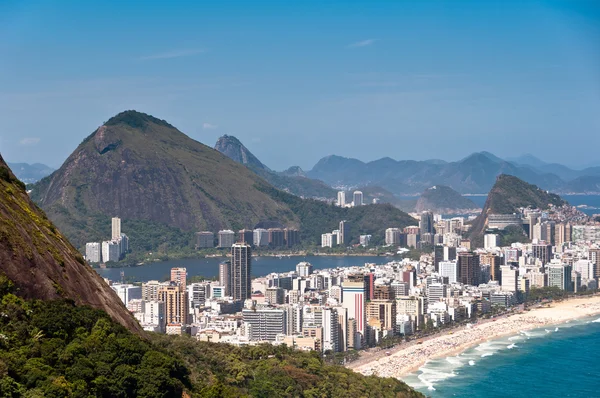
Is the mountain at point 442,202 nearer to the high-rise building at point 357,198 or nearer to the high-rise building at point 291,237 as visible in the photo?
the high-rise building at point 357,198

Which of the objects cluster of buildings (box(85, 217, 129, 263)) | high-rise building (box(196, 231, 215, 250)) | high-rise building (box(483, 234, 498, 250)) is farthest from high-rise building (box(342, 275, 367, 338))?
high-rise building (box(196, 231, 215, 250))

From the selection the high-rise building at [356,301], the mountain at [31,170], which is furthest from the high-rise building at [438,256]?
the mountain at [31,170]

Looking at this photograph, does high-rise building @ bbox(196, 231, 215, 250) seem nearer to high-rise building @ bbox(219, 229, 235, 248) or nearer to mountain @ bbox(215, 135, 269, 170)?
high-rise building @ bbox(219, 229, 235, 248)

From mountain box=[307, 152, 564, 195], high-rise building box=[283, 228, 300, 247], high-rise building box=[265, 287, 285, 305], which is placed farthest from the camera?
mountain box=[307, 152, 564, 195]

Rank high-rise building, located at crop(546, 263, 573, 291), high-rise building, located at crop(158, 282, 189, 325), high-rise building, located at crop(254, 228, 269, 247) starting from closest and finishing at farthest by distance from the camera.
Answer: high-rise building, located at crop(158, 282, 189, 325) < high-rise building, located at crop(546, 263, 573, 291) < high-rise building, located at crop(254, 228, 269, 247)

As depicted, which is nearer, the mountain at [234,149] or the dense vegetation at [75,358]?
the dense vegetation at [75,358]

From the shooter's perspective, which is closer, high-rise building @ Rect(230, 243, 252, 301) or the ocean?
the ocean

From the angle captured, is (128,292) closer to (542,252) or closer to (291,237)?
(542,252)

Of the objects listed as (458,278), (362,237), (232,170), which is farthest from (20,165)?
(458,278)
